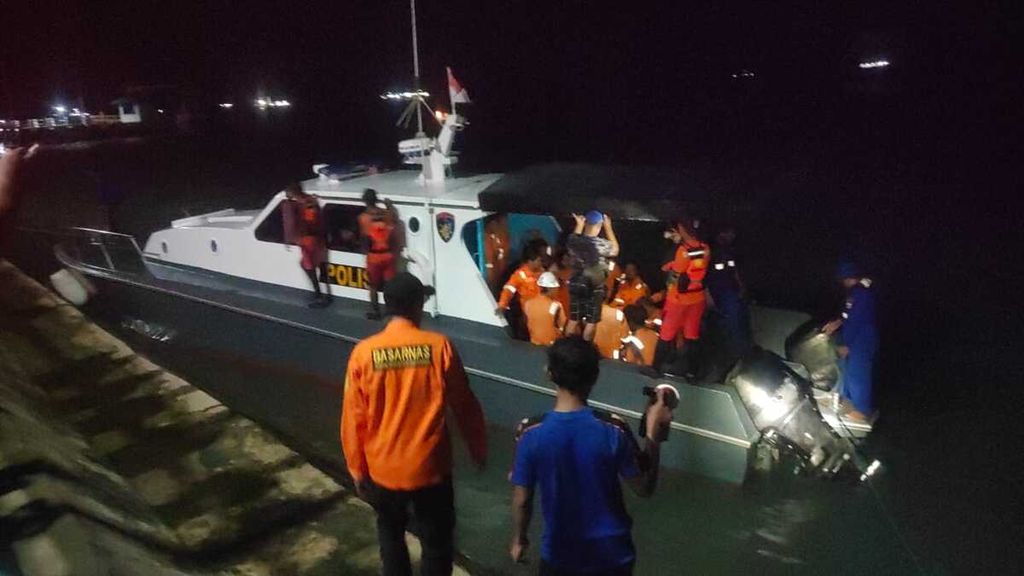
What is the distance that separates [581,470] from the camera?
86.6 inches

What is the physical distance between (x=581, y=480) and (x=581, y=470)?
0.03 metres

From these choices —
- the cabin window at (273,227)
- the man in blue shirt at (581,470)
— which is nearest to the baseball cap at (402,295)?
the man in blue shirt at (581,470)

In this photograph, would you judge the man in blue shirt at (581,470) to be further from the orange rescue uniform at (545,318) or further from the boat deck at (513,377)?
the orange rescue uniform at (545,318)

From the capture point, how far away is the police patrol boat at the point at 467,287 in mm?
4594

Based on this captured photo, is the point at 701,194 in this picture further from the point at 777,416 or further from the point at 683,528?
the point at 683,528

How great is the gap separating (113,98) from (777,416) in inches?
2198

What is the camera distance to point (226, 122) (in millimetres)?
53281

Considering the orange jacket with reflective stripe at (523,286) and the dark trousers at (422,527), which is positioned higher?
the orange jacket with reflective stripe at (523,286)

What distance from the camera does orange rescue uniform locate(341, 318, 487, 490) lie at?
2566mm

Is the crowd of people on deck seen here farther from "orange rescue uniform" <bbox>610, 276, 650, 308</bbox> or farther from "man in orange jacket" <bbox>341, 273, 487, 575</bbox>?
"man in orange jacket" <bbox>341, 273, 487, 575</bbox>

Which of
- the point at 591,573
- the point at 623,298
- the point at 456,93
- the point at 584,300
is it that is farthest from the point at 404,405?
the point at 456,93

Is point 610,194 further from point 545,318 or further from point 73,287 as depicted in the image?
point 73,287

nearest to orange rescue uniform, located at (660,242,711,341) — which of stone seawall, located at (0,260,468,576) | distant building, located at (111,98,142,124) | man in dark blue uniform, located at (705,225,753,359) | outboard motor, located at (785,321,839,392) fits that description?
man in dark blue uniform, located at (705,225,753,359)

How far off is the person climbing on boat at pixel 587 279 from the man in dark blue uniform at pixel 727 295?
718mm
